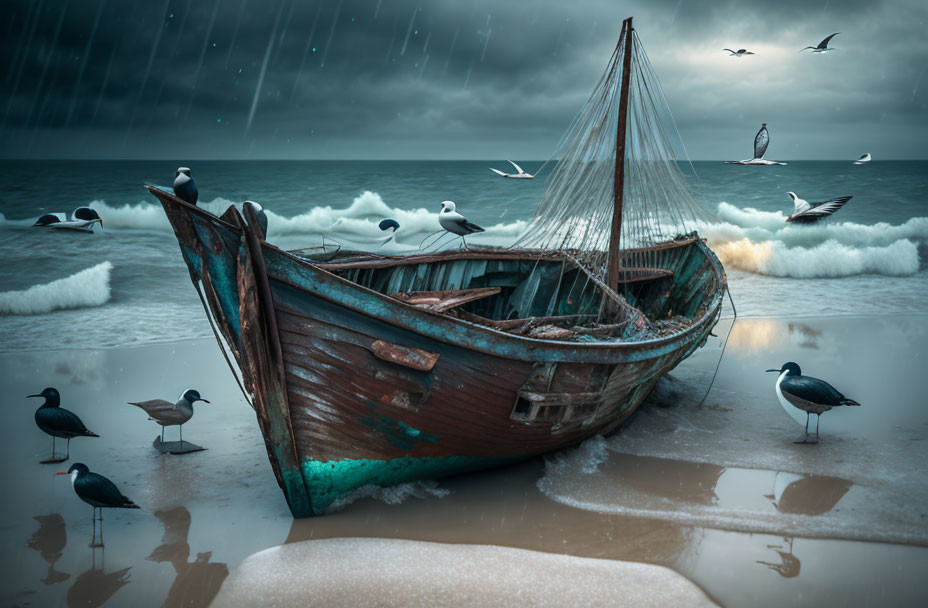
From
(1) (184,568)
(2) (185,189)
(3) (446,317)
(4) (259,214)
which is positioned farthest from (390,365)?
(1) (184,568)

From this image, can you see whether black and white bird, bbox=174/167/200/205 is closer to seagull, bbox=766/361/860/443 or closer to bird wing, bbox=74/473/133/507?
bird wing, bbox=74/473/133/507

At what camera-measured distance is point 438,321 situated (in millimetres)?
4684

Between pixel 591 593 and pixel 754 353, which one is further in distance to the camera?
pixel 754 353

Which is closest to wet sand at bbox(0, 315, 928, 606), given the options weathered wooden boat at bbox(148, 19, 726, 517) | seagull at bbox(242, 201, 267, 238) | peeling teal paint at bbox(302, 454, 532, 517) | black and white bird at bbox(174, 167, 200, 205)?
peeling teal paint at bbox(302, 454, 532, 517)

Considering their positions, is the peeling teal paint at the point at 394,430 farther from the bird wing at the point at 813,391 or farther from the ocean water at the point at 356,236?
the bird wing at the point at 813,391

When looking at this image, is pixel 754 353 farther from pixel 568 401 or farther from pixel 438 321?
pixel 438 321

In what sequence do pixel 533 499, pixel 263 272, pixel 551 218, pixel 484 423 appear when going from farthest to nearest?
pixel 551 218
pixel 533 499
pixel 484 423
pixel 263 272

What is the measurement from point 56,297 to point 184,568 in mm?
11690

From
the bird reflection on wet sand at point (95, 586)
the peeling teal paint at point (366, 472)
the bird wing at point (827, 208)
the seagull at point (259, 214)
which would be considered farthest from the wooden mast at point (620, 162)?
the bird reflection on wet sand at point (95, 586)

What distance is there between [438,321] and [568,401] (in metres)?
1.62

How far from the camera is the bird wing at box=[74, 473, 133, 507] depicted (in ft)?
15.1

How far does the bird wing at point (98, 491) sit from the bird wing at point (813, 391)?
6.65m

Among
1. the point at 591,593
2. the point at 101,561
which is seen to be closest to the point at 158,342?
Result: the point at 101,561

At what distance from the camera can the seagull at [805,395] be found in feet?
21.4
